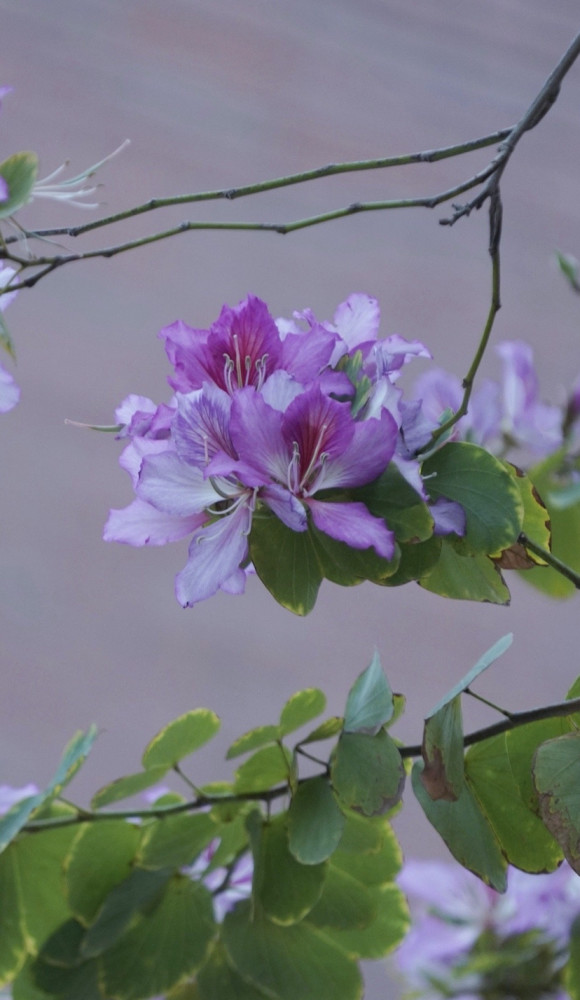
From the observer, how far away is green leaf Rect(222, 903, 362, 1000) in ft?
0.84

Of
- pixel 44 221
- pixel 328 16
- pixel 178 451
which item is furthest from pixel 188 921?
pixel 328 16

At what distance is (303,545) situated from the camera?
0.20 m

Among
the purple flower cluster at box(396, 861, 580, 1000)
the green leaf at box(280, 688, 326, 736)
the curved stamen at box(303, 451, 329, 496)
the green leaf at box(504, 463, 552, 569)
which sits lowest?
the purple flower cluster at box(396, 861, 580, 1000)

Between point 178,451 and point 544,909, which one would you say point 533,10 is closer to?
point 544,909

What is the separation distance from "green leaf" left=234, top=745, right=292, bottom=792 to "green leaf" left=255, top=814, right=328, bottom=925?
1 centimetres

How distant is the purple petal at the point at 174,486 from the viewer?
20 centimetres

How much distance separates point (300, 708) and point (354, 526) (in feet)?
0.28

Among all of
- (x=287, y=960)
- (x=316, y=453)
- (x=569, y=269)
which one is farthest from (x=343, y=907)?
(x=569, y=269)

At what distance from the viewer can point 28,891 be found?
274 mm

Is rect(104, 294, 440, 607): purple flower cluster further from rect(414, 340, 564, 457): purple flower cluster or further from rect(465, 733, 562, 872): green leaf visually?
rect(414, 340, 564, 457): purple flower cluster

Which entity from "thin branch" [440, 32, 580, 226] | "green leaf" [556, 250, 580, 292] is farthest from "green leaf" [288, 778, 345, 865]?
"green leaf" [556, 250, 580, 292]

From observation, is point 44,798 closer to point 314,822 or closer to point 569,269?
point 314,822

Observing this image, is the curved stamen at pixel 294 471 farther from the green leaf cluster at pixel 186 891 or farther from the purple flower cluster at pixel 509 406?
the purple flower cluster at pixel 509 406

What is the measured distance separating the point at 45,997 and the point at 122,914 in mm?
36
